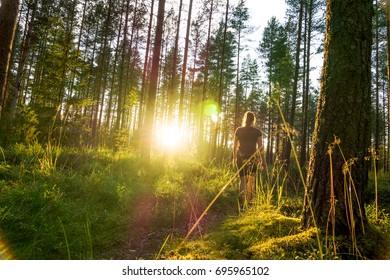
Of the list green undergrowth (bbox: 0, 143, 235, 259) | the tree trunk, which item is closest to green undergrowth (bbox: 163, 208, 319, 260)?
green undergrowth (bbox: 0, 143, 235, 259)

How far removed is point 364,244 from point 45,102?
10296mm

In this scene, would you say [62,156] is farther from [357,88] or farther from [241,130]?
[357,88]

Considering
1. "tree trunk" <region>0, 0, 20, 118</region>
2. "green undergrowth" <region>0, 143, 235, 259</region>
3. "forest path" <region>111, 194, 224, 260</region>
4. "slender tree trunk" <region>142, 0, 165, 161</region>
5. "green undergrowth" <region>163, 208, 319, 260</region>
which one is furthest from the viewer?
"slender tree trunk" <region>142, 0, 165, 161</region>

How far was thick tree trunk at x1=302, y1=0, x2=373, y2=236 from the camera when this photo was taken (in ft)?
7.93

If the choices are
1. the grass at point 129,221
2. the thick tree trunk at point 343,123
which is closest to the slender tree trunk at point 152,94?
Result: the grass at point 129,221

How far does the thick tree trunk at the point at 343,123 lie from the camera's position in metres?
2.42

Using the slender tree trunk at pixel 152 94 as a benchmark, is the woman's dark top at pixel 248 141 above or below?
below

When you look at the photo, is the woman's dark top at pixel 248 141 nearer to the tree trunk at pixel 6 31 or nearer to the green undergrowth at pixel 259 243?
the green undergrowth at pixel 259 243

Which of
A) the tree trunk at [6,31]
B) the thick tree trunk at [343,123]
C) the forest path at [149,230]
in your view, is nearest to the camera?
the thick tree trunk at [343,123]

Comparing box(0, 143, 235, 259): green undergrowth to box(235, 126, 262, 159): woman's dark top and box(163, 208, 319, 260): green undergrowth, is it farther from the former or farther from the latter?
box(235, 126, 262, 159): woman's dark top

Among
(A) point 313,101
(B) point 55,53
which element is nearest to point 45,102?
(B) point 55,53

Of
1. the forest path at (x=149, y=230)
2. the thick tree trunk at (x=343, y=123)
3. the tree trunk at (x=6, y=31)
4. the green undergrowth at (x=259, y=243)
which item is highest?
the tree trunk at (x=6, y=31)

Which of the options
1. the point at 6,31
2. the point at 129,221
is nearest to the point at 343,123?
the point at 129,221

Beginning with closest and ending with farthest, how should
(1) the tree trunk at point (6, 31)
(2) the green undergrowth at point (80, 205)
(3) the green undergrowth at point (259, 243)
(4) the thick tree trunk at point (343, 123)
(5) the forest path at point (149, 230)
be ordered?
(3) the green undergrowth at point (259, 243), (4) the thick tree trunk at point (343, 123), (2) the green undergrowth at point (80, 205), (5) the forest path at point (149, 230), (1) the tree trunk at point (6, 31)
